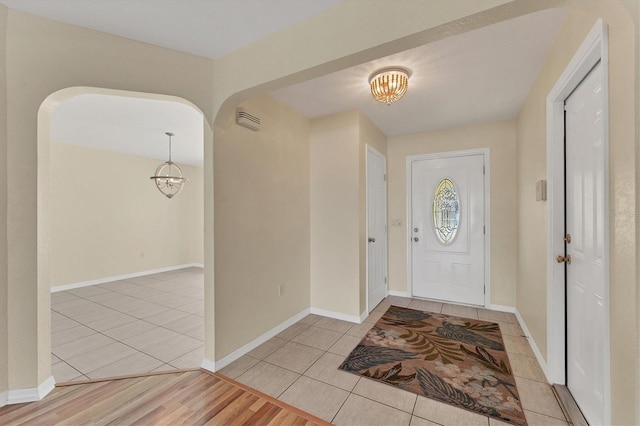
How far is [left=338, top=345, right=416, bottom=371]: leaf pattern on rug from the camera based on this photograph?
231 centimetres

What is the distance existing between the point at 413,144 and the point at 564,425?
11.4 feet

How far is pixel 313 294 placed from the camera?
3533mm

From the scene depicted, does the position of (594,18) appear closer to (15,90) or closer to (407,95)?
(407,95)

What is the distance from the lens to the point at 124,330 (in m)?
3.04

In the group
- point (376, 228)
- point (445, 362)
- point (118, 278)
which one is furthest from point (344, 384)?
point (118, 278)

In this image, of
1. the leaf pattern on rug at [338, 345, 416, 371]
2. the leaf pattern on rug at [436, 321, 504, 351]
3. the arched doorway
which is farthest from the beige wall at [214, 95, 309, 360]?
the leaf pattern on rug at [436, 321, 504, 351]

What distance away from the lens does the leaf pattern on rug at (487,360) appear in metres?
2.25

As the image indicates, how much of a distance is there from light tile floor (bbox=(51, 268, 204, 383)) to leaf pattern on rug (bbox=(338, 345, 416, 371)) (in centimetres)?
139

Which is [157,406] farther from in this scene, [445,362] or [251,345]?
Result: [445,362]

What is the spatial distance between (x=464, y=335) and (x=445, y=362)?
0.69 meters

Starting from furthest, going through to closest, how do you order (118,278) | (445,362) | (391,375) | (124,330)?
(118,278) < (124,330) < (445,362) < (391,375)

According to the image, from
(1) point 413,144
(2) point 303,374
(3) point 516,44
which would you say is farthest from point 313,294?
(3) point 516,44

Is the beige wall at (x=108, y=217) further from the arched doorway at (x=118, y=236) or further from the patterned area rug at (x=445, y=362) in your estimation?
the patterned area rug at (x=445, y=362)

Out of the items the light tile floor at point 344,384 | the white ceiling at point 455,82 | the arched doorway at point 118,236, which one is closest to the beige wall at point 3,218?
the arched doorway at point 118,236
